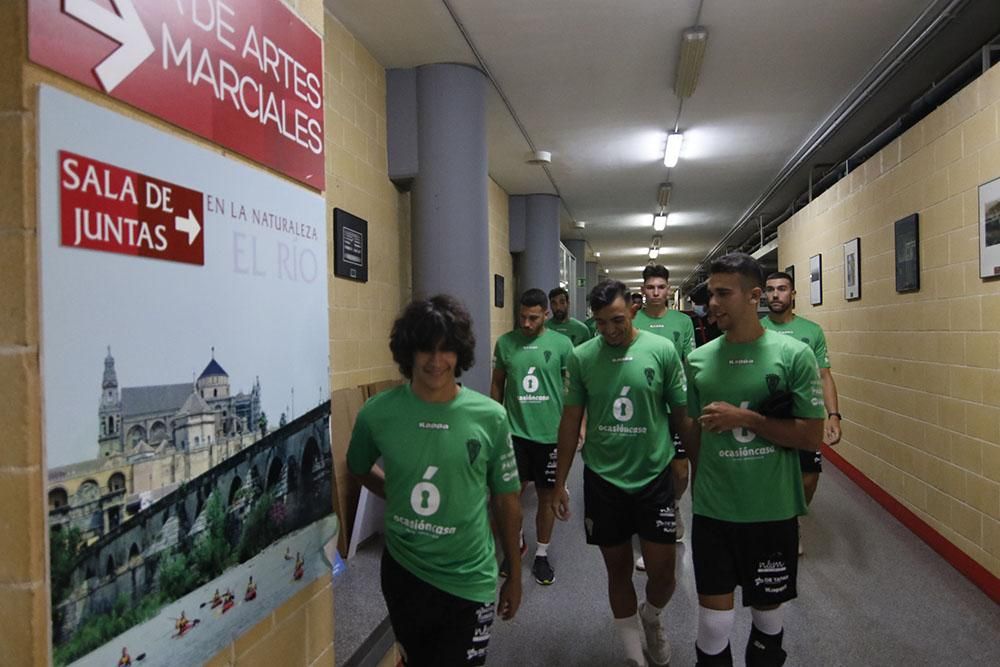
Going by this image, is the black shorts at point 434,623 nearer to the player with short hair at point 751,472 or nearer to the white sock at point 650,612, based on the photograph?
the player with short hair at point 751,472

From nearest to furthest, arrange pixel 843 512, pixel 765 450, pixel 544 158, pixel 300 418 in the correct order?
pixel 300 418 < pixel 765 450 < pixel 843 512 < pixel 544 158

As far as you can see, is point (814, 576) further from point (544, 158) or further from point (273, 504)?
point (544, 158)

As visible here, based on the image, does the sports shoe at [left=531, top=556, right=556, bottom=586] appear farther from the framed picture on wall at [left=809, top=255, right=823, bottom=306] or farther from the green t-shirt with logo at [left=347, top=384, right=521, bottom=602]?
the framed picture on wall at [left=809, top=255, right=823, bottom=306]

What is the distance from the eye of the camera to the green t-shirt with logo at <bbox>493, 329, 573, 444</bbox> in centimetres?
407

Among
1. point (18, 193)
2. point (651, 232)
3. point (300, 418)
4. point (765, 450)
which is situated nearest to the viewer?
point (18, 193)

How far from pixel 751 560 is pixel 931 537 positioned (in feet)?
9.22

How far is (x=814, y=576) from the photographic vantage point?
373cm

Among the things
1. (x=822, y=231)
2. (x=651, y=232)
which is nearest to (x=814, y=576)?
(x=822, y=231)

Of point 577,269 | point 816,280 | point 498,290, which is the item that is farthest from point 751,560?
point 577,269

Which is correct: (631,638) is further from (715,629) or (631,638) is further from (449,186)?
(449,186)

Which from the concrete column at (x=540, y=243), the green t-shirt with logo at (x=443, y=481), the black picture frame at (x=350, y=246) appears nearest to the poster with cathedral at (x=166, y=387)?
the green t-shirt with logo at (x=443, y=481)

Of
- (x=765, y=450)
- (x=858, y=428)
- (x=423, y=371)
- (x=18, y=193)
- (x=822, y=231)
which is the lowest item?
(x=858, y=428)

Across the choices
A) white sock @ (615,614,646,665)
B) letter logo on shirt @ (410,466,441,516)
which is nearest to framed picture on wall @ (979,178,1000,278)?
white sock @ (615,614,646,665)

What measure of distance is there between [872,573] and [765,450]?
2.23 m
